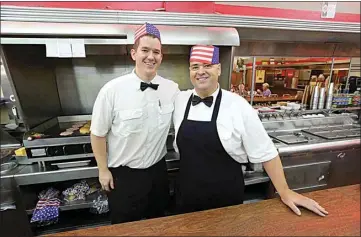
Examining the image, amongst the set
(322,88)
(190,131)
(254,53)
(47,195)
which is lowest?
(47,195)

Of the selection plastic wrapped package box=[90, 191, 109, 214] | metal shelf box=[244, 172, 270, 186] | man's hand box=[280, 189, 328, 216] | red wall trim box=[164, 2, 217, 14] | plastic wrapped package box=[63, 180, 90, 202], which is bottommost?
plastic wrapped package box=[90, 191, 109, 214]

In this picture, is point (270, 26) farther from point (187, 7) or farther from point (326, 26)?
point (187, 7)

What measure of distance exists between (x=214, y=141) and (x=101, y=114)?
0.78m

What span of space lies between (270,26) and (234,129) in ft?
5.14

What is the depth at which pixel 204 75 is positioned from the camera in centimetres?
129

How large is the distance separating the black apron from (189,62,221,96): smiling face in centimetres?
11

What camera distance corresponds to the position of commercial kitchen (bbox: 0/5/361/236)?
3.37 feet

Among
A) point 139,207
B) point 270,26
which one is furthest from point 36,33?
point 270,26

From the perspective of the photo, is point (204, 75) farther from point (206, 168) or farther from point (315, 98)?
point (315, 98)

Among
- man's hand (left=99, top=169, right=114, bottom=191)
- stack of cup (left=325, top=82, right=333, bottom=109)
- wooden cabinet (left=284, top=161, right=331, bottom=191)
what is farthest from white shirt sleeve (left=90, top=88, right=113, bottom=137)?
stack of cup (left=325, top=82, right=333, bottom=109)

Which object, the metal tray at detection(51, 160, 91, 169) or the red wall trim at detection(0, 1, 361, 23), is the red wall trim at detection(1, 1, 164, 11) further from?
the metal tray at detection(51, 160, 91, 169)

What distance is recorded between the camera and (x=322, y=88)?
302 centimetres

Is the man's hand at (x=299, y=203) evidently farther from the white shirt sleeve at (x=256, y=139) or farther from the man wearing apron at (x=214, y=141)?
the white shirt sleeve at (x=256, y=139)

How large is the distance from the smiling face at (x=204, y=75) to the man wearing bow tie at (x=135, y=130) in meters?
0.31
